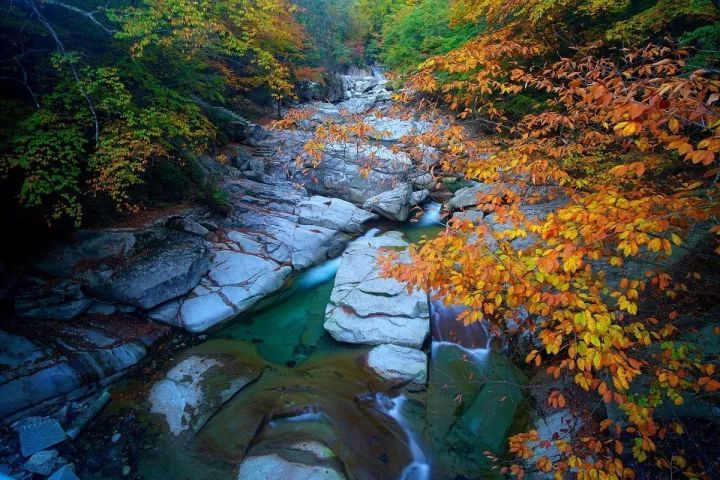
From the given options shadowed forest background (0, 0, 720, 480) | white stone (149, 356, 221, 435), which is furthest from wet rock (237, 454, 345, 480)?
white stone (149, 356, 221, 435)

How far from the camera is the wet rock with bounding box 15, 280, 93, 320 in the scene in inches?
259

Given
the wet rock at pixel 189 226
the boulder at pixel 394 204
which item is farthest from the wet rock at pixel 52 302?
the boulder at pixel 394 204

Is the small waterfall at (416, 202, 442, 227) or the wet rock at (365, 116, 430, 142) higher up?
the wet rock at (365, 116, 430, 142)

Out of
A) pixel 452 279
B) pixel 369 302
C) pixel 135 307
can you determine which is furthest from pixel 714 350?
pixel 135 307

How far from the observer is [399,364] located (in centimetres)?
663

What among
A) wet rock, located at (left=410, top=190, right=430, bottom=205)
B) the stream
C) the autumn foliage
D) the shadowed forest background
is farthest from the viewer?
wet rock, located at (left=410, top=190, right=430, bottom=205)

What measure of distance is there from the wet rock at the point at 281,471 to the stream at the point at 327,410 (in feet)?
0.12

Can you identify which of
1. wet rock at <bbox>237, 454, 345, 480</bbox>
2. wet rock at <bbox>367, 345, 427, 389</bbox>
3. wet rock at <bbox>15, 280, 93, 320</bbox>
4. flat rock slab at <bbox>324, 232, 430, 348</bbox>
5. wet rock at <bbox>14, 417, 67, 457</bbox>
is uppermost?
wet rock at <bbox>15, 280, 93, 320</bbox>

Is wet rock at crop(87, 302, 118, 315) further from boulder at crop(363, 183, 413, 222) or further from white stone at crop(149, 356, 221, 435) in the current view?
boulder at crop(363, 183, 413, 222)

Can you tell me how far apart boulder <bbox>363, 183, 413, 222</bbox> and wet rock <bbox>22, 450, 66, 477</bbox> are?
1067cm

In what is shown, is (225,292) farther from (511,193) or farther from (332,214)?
(511,193)

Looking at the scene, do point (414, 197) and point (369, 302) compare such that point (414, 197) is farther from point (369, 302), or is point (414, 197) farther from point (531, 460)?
point (531, 460)

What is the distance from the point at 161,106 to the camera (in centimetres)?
843

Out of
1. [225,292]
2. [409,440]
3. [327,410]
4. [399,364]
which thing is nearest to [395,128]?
[225,292]
